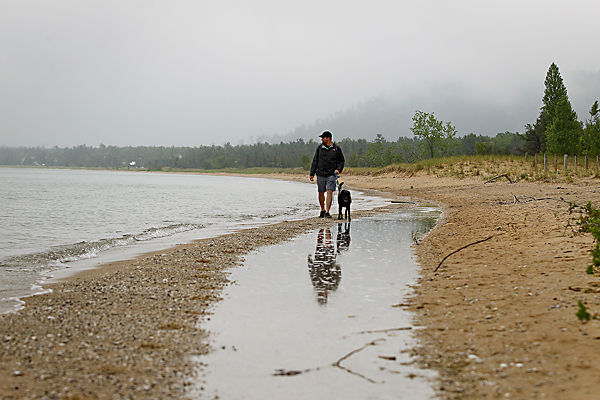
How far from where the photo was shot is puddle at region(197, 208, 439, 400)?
3.38m

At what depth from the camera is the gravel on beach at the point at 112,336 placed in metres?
3.34

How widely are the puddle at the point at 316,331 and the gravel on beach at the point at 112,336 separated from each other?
26 centimetres

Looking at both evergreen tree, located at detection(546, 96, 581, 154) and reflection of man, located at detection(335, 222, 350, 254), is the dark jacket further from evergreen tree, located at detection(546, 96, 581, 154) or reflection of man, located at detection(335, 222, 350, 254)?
evergreen tree, located at detection(546, 96, 581, 154)

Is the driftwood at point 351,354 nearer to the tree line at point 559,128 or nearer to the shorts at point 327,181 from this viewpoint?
the shorts at point 327,181

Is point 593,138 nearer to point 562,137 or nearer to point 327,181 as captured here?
point 562,137

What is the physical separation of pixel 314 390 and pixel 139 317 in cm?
248

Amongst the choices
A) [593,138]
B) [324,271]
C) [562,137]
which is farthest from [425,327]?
[562,137]

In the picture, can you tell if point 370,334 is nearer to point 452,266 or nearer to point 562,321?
point 562,321

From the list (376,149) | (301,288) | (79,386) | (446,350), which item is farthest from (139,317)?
(376,149)

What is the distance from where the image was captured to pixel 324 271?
7.37 m

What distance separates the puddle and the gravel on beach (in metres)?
0.26

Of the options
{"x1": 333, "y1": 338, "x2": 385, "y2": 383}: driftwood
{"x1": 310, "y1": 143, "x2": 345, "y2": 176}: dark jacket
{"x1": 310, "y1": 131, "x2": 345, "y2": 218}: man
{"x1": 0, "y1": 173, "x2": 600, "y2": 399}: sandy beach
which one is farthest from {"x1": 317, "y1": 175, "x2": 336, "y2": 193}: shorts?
{"x1": 333, "y1": 338, "x2": 385, "y2": 383}: driftwood

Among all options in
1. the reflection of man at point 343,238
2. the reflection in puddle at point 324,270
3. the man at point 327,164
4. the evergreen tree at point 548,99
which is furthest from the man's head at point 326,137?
the evergreen tree at point 548,99

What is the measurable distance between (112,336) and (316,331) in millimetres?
1882
